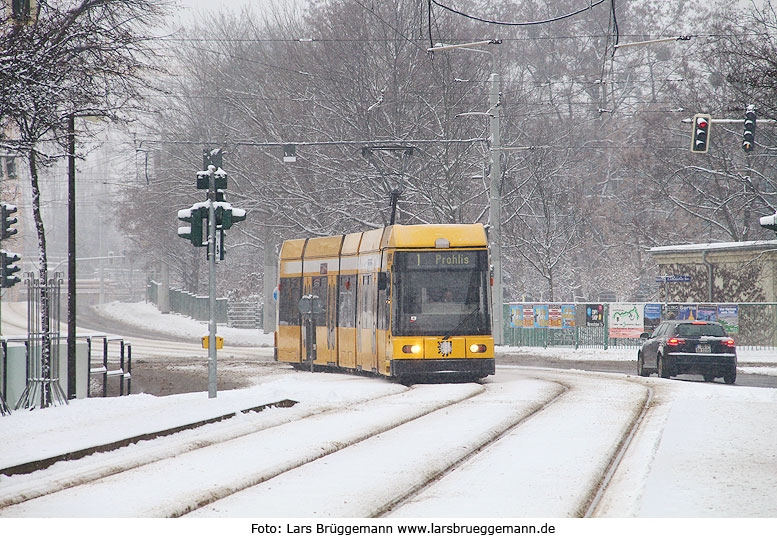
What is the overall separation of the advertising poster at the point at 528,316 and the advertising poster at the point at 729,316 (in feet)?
23.5

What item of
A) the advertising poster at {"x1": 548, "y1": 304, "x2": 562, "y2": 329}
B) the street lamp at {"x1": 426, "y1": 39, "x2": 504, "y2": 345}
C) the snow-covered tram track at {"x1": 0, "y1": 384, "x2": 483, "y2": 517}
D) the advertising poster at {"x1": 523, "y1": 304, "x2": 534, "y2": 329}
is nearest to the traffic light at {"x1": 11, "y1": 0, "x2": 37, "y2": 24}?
the snow-covered tram track at {"x1": 0, "y1": 384, "x2": 483, "y2": 517}

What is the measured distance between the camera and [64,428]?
585 inches

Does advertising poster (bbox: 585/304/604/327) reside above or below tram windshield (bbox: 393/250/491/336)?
below

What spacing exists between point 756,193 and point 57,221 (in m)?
Answer: 102

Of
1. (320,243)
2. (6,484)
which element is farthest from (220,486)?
(320,243)

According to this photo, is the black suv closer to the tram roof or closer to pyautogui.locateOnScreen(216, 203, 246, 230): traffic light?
the tram roof

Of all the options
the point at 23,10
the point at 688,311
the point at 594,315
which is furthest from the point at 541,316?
the point at 23,10

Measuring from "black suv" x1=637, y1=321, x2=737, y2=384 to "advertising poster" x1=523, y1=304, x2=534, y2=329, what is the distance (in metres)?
14.6

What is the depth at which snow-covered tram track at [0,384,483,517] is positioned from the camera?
9188mm

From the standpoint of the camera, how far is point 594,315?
130ft

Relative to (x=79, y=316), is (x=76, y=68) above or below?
above

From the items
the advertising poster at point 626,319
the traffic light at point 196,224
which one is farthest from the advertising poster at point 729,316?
the traffic light at point 196,224

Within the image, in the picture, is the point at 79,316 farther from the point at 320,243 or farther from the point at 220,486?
the point at 220,486

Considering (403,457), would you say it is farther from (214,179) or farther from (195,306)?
(195,306)
